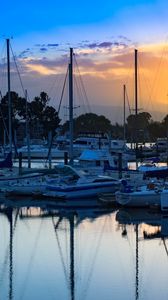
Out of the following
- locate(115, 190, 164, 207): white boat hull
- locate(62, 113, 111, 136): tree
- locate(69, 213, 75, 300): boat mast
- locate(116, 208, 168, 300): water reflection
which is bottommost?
locate(69, 213, 75, 300): boat mast

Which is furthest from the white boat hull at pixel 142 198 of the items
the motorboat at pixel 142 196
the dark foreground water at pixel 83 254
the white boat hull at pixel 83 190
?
the white boat hull at pixel 83 190

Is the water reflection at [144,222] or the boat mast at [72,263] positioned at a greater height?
the water reflection at [144,222]

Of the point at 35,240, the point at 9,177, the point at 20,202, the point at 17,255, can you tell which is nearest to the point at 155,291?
the point at 17,255

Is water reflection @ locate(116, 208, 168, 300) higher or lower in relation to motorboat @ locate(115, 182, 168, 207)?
Result: lower

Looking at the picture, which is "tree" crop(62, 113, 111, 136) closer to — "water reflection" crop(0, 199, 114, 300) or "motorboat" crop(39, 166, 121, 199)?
"motorboat" crop(39, 166, 121, 199)

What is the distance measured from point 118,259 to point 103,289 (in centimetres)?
372

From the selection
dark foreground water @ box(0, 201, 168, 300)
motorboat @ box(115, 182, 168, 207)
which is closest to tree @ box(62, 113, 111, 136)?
motorboat @ box(115, 182, 168, 207)

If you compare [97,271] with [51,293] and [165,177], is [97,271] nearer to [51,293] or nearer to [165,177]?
[51,293]

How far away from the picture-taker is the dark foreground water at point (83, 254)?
15016 mm

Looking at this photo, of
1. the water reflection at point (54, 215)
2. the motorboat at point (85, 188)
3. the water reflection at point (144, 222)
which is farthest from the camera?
the motorboat at point (85, 188)

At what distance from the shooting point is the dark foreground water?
591 inches

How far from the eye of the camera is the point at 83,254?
19.6m

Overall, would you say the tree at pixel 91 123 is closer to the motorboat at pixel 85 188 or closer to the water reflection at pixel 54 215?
the motorboat at pixel 85 188

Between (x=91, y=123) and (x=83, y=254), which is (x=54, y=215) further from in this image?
(x=91, y=123)
